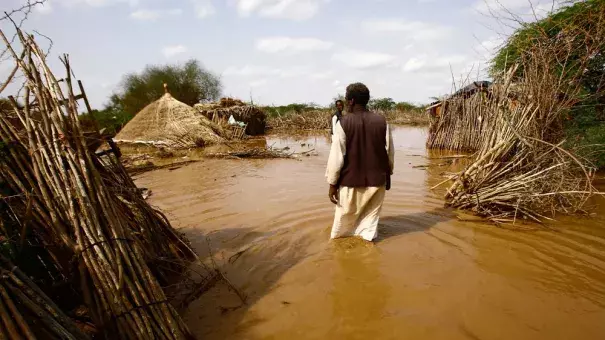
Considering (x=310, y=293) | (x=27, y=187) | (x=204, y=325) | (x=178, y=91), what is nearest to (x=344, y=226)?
(x=310, y=293)

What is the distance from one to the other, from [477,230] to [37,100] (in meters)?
4.44

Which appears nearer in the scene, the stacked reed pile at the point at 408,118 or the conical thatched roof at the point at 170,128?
the conical thatched roof at the point at 170,128

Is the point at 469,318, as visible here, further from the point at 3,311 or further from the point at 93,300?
the point at 3,311

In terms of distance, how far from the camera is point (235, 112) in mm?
17750

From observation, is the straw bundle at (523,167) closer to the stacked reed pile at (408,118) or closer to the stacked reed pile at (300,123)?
the stacked reed pile at (300,123)

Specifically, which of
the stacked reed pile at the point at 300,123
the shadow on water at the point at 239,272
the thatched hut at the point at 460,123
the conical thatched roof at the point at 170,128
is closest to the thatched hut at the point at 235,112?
the conical thatched roof at the point at 170,128

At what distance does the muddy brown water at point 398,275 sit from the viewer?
91.1 inches

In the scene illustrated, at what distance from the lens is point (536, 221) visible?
4254mm

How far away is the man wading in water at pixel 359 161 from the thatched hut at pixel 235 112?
48.1 ft

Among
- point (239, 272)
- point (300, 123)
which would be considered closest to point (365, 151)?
point (239, 272)

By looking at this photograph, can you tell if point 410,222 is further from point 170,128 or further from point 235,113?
point 235,113

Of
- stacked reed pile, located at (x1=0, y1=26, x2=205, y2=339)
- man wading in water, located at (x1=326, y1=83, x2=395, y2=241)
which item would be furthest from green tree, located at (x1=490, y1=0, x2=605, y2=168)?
stacked reed pile, located at (x1=0, y1=26, x2=205, y2=339)

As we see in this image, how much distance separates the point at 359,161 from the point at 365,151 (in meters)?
0.12

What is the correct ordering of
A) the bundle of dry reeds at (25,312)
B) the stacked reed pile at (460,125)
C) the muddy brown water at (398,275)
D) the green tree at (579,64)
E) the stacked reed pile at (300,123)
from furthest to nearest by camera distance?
the stacked reed pile at (300,123)
the stacked reed pile at (460,125)
the green tree at (579,64)
the muddy brown water at (398,275)
the bundle of dry reeds at (25,312)
